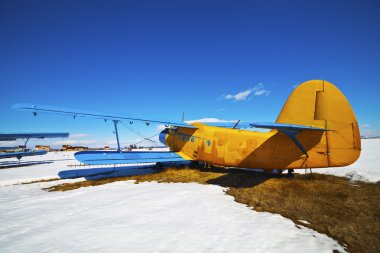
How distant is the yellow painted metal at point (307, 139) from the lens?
8.30 metres

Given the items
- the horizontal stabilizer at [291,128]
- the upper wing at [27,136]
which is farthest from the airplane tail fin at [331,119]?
the upper wing at [27,136]

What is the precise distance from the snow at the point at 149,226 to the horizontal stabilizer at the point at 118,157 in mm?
3232

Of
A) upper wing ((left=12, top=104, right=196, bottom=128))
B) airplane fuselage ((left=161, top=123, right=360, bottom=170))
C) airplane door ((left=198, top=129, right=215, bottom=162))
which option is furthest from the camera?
airplane door ((left=198, top=129, right=215, bottom=162))

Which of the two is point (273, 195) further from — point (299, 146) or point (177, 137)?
point (177, 137)

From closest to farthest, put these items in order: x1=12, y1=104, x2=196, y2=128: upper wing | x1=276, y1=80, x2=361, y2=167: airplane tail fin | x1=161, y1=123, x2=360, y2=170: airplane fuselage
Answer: x1=276, y1=80, x2=361, y2=167: airplane tail fin
x1=161, y1=123, x2=360, y2=170: airplane fuselage
x1=12, y1=104, x2=196, y2=128: upper wing

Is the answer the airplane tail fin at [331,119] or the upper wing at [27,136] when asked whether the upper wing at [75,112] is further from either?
the upper wing at [27,136]

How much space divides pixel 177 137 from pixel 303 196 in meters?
9.63

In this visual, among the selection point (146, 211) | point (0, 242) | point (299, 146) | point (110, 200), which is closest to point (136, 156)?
point (110, 200)

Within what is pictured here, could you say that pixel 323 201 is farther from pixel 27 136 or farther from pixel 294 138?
pixel 27 136

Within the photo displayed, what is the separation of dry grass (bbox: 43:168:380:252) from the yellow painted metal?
41.2 inches

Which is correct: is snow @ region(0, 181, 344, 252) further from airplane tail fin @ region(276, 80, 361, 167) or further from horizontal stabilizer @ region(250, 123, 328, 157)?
airplane tail fin @ region(276, 80, 361, 167)

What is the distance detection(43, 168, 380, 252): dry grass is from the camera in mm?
4465

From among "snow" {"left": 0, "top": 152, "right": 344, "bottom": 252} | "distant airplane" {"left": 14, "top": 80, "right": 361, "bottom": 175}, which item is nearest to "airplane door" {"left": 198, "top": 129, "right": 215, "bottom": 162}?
"distant airplane" {"left": 14, "top": 80, "right": 361, "bottom": 175}

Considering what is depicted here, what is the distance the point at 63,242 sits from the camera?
13.8 feet
